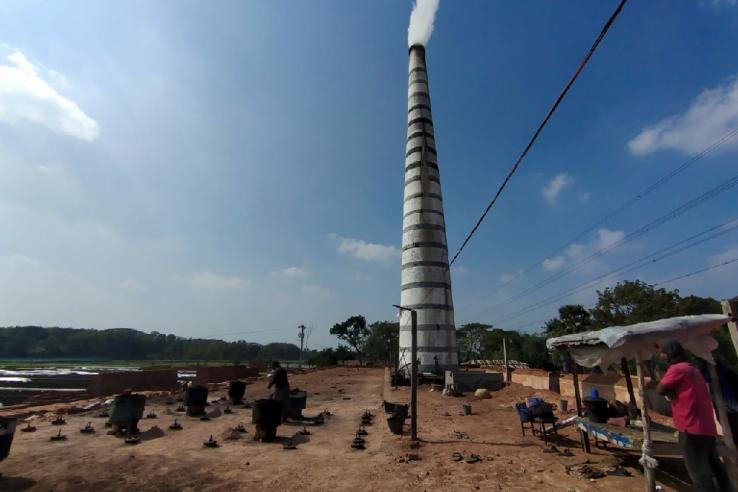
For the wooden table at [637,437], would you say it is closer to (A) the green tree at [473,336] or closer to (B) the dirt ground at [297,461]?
(B) the dirt ground at [297,461]

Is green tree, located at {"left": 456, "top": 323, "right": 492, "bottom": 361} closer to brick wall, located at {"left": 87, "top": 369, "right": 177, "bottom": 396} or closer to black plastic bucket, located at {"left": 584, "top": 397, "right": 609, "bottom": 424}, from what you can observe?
brick wall, located at {"left": 87, "top": 369, "right": 177, "bottom": 396}

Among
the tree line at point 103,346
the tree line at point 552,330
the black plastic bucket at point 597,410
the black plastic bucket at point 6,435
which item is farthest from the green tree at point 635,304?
the tree line at point 103,346

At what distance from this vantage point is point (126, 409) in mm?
10953

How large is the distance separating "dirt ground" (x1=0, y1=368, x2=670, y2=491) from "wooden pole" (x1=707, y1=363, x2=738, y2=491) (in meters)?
1.65

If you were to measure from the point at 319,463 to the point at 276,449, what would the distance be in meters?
1.70

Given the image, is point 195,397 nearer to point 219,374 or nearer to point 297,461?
point 297,461

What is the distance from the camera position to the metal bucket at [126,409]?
10.8m

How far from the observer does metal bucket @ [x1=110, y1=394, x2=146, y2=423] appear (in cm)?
1084

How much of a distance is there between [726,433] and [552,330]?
153ft

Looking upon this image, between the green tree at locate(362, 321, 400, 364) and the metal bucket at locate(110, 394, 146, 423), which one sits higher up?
the green tree at locate(362, 321, 400, 364)

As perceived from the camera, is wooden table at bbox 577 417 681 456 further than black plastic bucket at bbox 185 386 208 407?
No

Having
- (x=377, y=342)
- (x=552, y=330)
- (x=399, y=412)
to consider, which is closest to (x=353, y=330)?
(x=377, y=342)

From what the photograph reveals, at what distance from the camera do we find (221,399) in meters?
18.5

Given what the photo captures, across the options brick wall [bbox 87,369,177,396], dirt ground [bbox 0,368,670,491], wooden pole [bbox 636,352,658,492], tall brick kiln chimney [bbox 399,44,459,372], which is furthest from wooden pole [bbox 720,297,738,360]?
brick wall [bbox 87,369,177,396]
